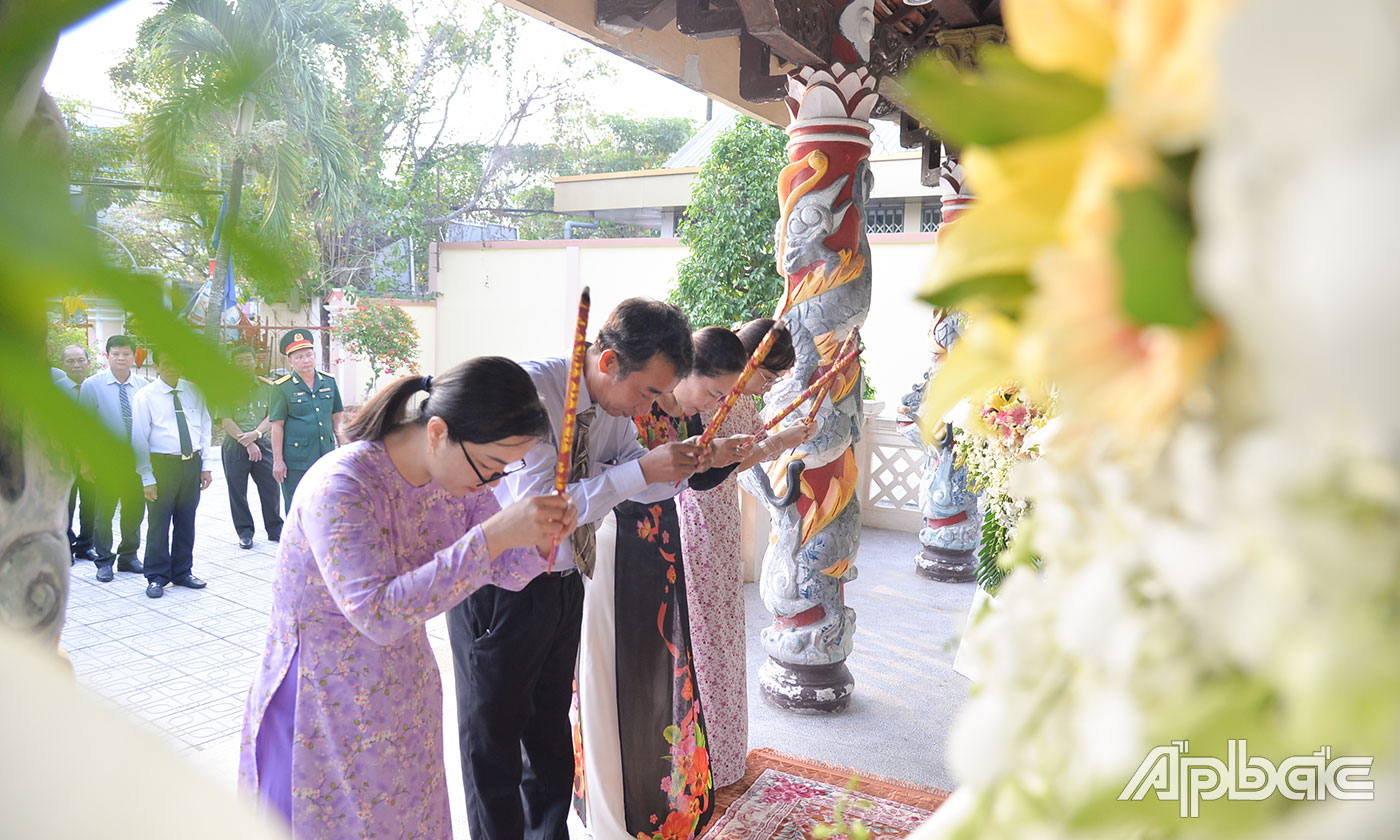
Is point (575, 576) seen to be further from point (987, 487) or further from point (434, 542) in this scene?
point (987, 487)

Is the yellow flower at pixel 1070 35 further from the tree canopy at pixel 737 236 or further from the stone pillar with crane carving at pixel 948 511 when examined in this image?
the tree canopy at pixel 737 236

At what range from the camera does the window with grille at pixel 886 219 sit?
1162cm

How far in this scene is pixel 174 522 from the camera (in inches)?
205

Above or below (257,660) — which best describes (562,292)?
above

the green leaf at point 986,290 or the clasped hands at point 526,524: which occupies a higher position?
the green leaf at point 986,290

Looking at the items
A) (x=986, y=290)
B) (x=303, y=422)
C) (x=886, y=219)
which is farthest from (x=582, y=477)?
(x=886, y=219)

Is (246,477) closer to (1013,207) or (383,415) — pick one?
(383,415)

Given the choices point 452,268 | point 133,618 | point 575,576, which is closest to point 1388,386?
point 575,576

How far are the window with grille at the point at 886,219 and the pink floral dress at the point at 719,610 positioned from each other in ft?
30.3

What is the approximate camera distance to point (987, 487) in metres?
2.17

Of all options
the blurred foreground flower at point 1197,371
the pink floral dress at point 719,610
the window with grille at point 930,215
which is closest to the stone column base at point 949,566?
the pink floral dress at point 719,610

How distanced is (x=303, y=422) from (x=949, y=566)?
4018mm

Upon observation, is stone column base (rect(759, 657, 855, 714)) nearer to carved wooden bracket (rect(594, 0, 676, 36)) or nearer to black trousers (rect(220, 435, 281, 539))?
carved wooden bracket (rect(594, 0, 676, 36))

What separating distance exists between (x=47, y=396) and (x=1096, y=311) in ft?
0.93
